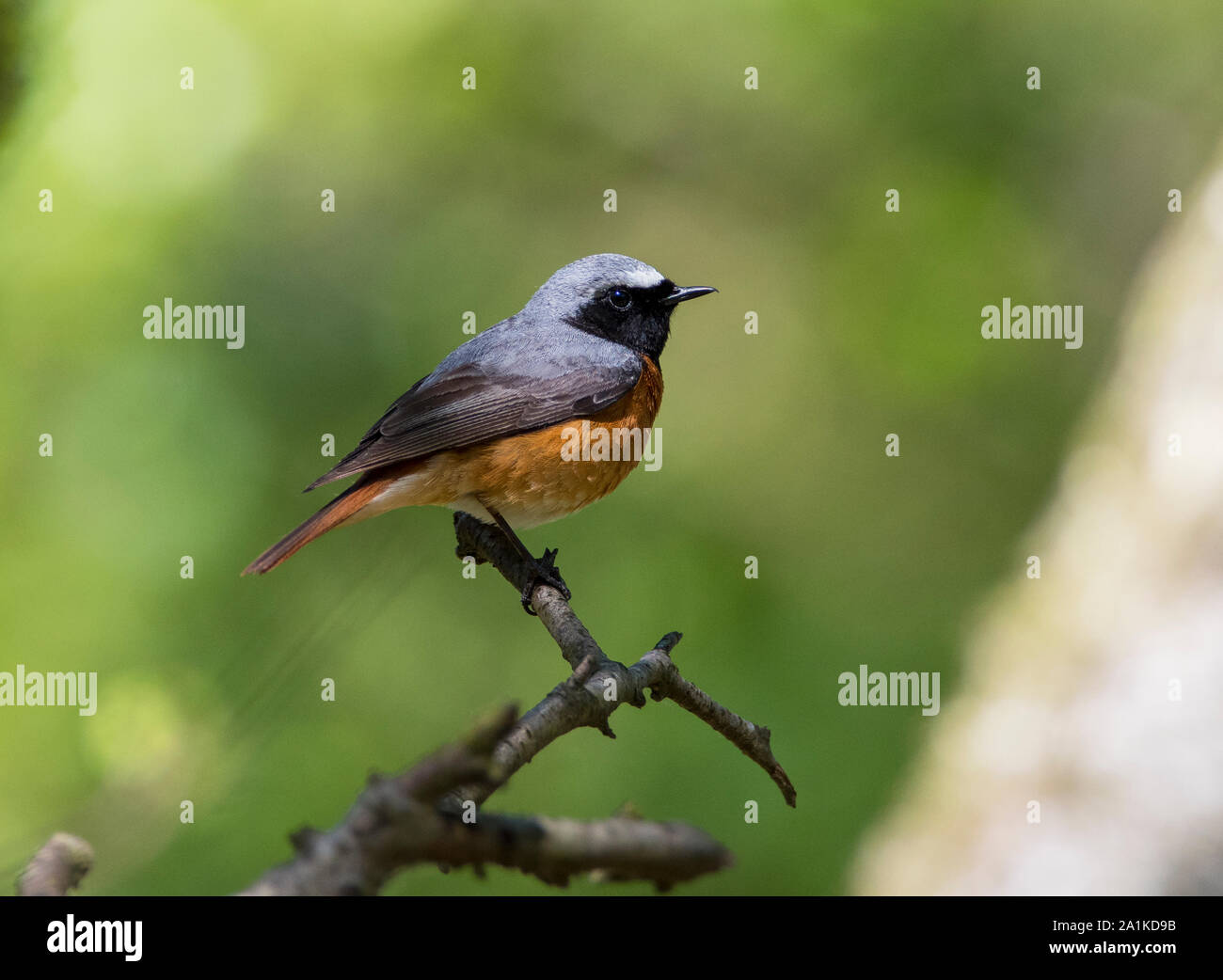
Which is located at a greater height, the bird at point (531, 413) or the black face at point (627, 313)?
the black face at point (627, 313)

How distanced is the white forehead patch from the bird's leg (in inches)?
49.0

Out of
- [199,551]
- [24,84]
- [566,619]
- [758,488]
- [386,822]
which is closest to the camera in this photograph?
[386,822]

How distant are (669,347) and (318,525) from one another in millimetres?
3821

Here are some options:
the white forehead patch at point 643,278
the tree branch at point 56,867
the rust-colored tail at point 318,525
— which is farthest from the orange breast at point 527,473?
the tree branch at point 56,867

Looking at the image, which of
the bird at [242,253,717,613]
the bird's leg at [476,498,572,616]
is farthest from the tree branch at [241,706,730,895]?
the bird at [242,253,717,613]

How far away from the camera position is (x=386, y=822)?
1243mm

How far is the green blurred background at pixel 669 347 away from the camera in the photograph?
5.32 meters

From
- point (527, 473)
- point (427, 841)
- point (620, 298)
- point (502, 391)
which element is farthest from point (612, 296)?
point (427, 841)

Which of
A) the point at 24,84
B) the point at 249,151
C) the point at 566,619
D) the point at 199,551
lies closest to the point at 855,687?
the point at 566,619

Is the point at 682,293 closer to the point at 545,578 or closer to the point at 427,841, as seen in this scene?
the point at 545,578

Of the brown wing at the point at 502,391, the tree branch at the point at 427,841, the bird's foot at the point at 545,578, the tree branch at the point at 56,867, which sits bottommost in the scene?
the tree branch at the point at 56,867

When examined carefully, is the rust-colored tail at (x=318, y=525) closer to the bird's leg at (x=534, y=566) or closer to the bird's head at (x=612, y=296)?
the bird's leg at (x=534, y=566)

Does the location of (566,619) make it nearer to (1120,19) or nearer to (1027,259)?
(1027,259)

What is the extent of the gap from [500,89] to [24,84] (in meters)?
4.73
